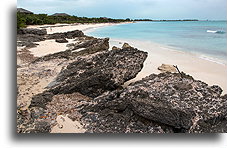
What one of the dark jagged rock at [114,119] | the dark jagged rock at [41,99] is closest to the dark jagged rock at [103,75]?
the dark jagged rock at [41,99]

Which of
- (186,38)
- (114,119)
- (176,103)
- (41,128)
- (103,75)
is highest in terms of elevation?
(186,38)

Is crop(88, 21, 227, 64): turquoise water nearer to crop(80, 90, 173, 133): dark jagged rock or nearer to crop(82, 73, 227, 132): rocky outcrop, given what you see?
crop(82, 73, 227, 132): rocky outcrop

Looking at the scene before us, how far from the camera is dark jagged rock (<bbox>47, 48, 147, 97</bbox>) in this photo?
4613 millimetres

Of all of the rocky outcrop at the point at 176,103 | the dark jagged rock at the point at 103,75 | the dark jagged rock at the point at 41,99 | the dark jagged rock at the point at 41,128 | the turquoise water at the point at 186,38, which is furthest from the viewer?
the turquoise water at the point at 186,38

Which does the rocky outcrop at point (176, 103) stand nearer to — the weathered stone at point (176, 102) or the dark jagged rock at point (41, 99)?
the weathered stone at point (176, 102)

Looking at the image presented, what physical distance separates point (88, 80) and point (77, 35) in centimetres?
1645

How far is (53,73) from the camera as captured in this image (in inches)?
226

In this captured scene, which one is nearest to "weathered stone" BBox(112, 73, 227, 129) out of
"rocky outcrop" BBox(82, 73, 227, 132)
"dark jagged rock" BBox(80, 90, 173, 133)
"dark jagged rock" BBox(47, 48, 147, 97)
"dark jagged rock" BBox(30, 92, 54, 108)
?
"rocky outcrop" BBox(82, 73, 227, 132)

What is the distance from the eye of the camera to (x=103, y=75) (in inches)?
181

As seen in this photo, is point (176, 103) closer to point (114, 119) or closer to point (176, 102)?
point (176, 102)

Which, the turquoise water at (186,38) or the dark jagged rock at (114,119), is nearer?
the dark jagged rock at (114,119)

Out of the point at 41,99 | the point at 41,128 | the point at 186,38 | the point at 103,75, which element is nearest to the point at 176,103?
the point at 103,75

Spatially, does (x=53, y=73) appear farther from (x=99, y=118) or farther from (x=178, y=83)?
(x=178, y=83)

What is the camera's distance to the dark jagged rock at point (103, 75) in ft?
15.1
